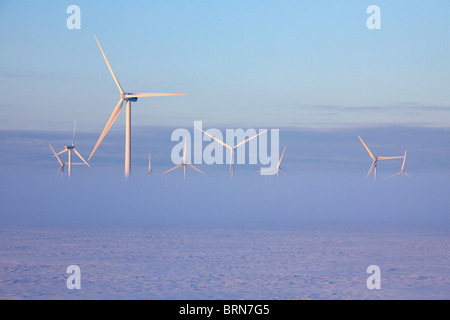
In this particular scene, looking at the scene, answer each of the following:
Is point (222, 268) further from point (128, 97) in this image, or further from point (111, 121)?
point (128, 97)

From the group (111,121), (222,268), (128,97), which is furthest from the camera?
(128,97)

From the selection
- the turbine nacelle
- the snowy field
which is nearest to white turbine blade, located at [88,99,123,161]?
the turbine nacelle

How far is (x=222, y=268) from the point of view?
112 ft

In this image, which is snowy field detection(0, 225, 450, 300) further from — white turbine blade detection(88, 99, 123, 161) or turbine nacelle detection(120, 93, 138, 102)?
turbine nacelle detection(120, 93, 138, 102)

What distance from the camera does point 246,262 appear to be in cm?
3703

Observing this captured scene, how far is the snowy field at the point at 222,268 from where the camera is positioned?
1062 inches

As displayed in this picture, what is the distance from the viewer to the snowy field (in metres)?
27.0

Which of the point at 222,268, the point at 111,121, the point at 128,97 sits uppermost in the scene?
the point at 128,97

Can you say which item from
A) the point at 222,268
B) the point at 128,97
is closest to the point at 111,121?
the point at 128,97
